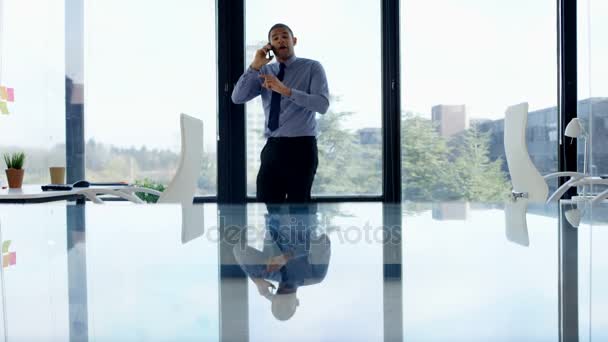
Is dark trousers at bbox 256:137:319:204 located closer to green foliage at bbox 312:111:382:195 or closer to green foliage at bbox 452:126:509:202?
green foliage at bbox 312:111:382:195

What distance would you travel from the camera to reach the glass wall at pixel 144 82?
15.8ft

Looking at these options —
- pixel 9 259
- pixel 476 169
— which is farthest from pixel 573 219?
pixel 476 169

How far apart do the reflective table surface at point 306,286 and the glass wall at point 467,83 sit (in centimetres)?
432

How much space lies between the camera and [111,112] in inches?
189

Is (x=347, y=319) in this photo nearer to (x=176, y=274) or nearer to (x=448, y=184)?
(x=176, y=274)

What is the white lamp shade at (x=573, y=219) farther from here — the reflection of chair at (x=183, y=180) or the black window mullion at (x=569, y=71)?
the black window mullion at (x=569, y=71)

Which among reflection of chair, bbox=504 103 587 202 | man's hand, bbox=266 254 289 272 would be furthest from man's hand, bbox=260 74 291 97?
man's hand, bbox=266 254 289 272

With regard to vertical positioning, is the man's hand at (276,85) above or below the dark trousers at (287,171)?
above

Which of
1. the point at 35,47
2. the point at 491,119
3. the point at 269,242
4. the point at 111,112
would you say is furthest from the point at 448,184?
the point at 269,242

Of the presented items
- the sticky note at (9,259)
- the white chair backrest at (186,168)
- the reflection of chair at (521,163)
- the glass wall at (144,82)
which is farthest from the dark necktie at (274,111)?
the sticky note at (9,259)

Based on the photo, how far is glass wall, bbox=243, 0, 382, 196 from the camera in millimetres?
4859

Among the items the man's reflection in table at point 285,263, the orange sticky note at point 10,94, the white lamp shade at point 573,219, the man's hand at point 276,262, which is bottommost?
the white lamp shade at point 573,219

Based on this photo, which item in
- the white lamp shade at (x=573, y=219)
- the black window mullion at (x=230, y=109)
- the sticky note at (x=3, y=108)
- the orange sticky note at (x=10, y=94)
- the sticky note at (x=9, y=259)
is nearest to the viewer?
the sticky note at (x=9, y=259)

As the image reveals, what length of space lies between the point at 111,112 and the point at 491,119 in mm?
3492
